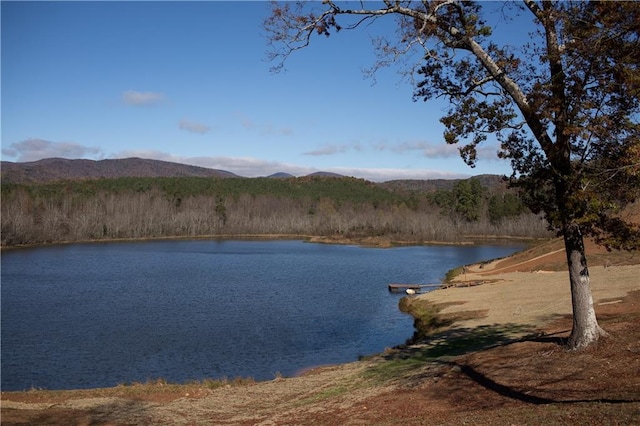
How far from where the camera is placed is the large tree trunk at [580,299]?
12.7m

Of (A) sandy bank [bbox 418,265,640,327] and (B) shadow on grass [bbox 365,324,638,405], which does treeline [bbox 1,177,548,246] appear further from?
(B) shadow on grass [bbox 365,324,638,405]

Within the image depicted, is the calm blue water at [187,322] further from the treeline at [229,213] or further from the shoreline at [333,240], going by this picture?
the treeline at [229,213]

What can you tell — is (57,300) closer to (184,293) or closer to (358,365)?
(184,293)

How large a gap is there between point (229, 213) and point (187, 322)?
129 m

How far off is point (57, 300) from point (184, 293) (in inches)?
354

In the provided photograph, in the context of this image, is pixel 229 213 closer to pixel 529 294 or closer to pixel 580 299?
pixel 529 294

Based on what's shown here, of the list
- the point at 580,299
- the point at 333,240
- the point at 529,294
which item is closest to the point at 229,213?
the point at 333,240

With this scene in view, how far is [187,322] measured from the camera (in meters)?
33.2

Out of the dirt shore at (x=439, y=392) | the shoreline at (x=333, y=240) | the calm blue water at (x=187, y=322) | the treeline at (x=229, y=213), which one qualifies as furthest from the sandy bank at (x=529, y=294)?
the shoreline at (x=333, y=240)

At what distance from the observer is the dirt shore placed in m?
10.1

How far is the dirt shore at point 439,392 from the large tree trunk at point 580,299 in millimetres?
274

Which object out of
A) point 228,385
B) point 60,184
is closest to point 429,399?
point 228,385

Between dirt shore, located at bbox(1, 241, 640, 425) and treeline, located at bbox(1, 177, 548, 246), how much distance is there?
96.3 meters

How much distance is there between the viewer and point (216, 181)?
19800 cm
